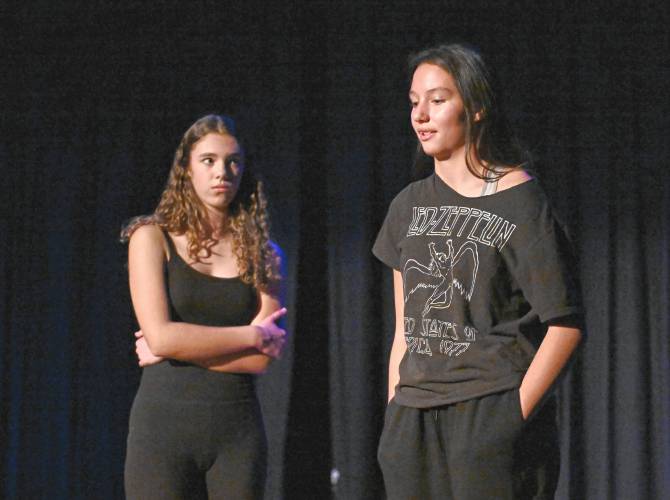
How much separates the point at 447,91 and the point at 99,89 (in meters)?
2.57

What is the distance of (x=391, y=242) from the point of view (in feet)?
6.72

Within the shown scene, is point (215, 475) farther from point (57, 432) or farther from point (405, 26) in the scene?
point (405, 26)

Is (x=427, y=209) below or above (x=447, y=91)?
below

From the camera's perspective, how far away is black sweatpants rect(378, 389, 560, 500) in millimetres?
1689

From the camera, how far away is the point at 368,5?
3.91 m

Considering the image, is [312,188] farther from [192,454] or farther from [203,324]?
[192,454]

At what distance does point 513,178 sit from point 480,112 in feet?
0.52

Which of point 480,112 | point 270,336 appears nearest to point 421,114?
point 480,112

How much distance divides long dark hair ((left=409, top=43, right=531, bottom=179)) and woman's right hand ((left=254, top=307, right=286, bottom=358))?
0.95 m

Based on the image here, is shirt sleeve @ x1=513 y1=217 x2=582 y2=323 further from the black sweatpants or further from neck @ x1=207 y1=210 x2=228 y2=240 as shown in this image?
neck @ x1=207 y1=210 x2=228 y2=240

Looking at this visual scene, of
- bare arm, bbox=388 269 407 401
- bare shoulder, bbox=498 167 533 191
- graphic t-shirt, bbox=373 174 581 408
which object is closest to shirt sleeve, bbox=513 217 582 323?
graphic t-shirt, bbox=373 174 581 408

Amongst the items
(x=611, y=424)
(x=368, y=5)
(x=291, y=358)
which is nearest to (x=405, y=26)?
(x=368, y=5)

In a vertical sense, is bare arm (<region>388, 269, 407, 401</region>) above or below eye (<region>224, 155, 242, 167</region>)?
below

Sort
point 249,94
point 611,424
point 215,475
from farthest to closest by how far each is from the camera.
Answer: point 249,94, point 611,424, point 215,475
